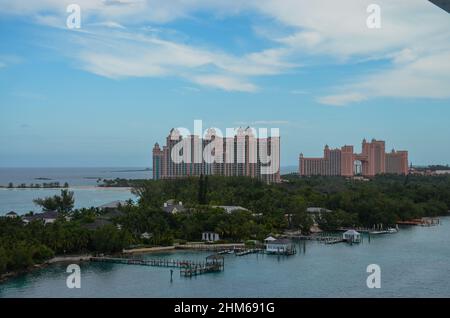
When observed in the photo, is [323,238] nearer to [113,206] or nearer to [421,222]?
[421,222]

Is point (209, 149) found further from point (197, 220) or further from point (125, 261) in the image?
point (125, 261)

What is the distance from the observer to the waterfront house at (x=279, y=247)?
381 inches

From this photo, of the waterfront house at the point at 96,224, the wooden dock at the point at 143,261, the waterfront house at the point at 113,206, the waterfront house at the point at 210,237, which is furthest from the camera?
the waterfront house at the point at 113,206

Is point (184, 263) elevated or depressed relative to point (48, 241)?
depressed

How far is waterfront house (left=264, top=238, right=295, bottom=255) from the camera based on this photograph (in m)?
9.67

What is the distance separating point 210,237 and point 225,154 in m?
13.9

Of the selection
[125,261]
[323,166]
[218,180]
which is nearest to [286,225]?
[125,261]

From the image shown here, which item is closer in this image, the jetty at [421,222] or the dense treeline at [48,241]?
the dense treeline at [48,241]

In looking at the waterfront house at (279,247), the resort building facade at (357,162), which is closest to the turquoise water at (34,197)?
the waterfront house at (279,247)

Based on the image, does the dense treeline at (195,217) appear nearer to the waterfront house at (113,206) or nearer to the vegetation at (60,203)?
the vegetation at (60,203)

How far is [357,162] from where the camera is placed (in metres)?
38.2

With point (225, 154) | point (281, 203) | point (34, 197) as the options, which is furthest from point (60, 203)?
point (34, 197)

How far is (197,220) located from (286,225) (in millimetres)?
2376

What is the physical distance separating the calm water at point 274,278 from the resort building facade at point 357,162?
2689cm
